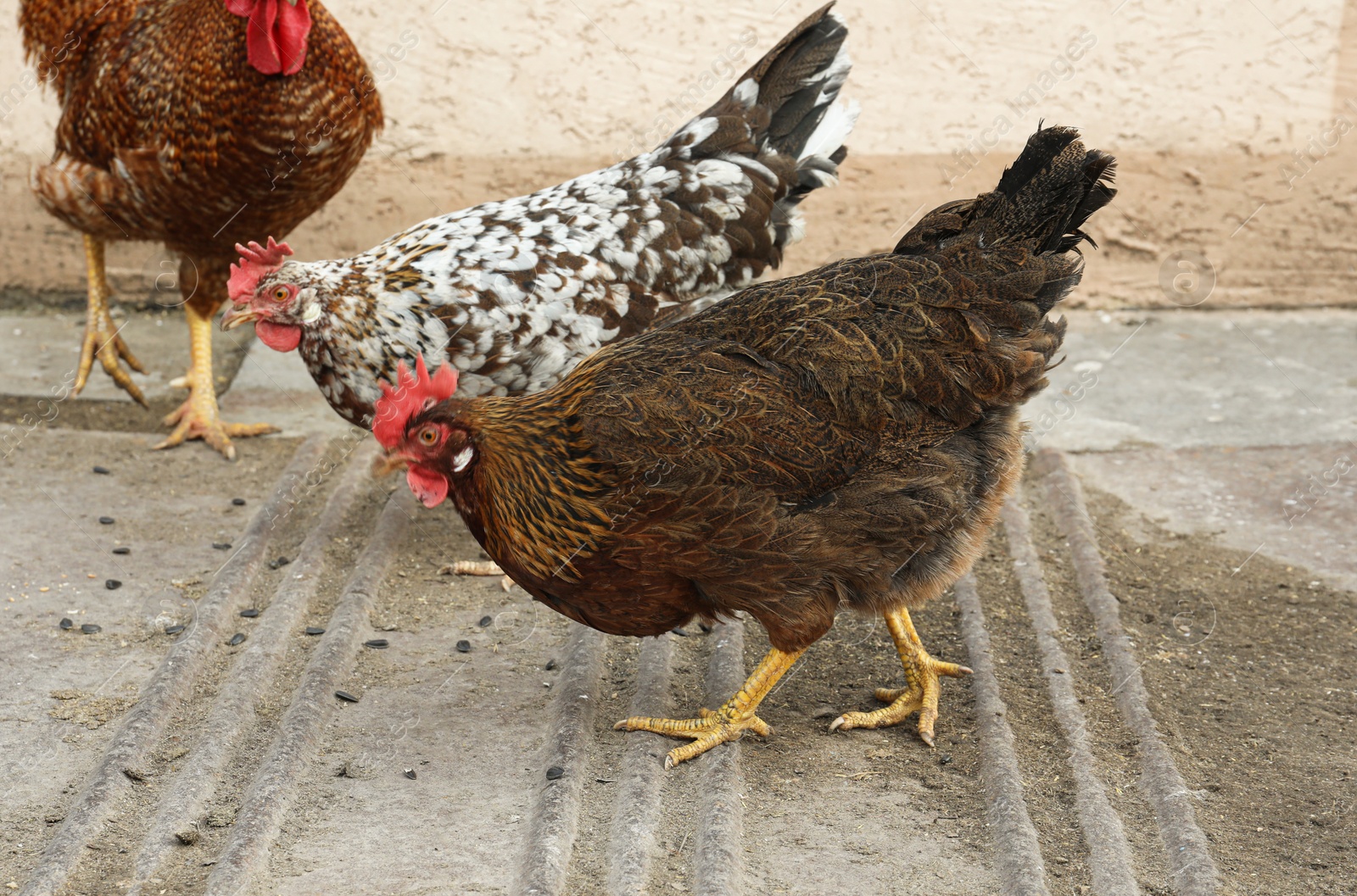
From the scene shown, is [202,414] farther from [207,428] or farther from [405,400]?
[405,400]

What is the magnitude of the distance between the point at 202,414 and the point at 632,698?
2.56 metres

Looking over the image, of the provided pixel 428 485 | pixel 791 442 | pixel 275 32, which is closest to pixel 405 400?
pixel 428 485

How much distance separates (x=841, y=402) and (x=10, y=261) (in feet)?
16.5

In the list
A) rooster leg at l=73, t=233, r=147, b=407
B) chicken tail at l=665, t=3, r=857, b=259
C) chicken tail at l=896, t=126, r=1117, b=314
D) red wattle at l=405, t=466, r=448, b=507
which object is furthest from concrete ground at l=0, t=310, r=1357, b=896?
chicken tail at l=665, t=3, r=857, b=259

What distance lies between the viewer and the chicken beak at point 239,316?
161 inches

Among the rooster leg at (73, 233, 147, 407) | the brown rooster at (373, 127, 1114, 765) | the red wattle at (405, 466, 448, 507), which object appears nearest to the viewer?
the brown rooster at (373, 127, 1114, 765)

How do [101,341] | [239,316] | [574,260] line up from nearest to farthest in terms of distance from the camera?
[239,316]
[574,260]
[101,341]

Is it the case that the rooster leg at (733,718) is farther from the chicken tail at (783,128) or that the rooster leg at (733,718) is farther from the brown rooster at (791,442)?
the chicken tail at (783,128)

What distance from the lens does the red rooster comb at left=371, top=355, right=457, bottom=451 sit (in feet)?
10.4

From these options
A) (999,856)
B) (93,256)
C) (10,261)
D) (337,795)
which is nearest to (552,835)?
(337,795)

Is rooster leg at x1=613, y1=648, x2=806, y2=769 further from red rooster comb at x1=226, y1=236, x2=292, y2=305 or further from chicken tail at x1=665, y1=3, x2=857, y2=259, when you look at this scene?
red rooster comb at x1=226, y1=236, x2=292, y2=305

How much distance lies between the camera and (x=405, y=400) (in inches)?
125

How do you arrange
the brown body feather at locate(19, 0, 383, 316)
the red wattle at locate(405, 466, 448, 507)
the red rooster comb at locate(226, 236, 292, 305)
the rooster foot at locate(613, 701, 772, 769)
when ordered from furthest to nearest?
the brown body feather at locate(19, 0, 383, 316), the red rooster comb at locate(226, 236, 292, 305), the rooster foot at locate(613, 701, 772, 769), the red wattle at locate(405, 466, 448, 507)

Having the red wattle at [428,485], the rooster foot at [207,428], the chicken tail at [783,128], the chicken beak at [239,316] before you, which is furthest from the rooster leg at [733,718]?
the rooster foot at [207,428]
